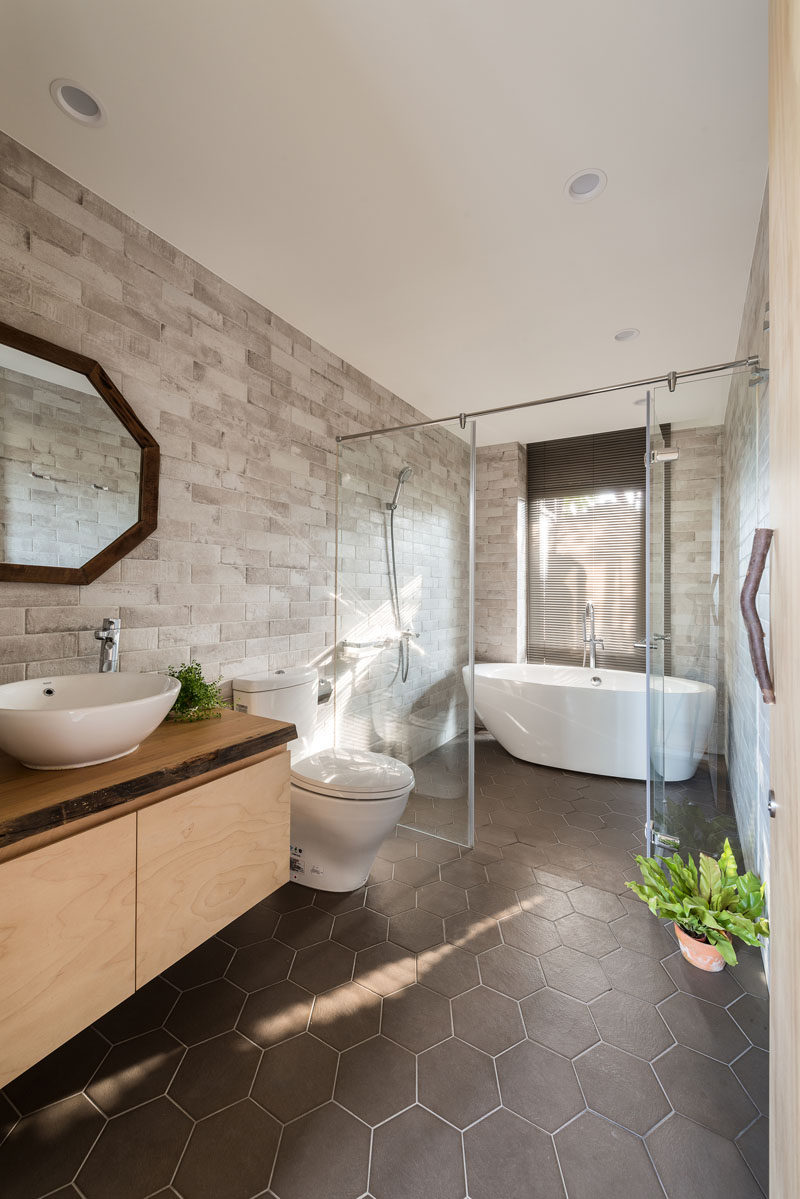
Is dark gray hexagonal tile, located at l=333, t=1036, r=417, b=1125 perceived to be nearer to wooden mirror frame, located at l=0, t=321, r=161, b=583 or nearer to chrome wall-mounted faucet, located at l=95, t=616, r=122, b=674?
chrome wall-mounted faucet, located at l=95, t=616, r=122, b=674

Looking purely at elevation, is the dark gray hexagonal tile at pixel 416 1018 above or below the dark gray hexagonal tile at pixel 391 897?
below

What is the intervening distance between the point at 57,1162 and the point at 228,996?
507 millimetres

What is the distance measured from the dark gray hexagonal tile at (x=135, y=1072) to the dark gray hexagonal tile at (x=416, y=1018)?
1.87ft

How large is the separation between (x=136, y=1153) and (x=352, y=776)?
1.10m

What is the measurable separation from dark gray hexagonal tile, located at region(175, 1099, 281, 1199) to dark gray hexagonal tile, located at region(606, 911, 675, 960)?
4.18ft

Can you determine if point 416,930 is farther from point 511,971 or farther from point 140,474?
point 140,474

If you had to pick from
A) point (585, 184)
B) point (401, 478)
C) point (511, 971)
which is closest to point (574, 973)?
point (511, 971)

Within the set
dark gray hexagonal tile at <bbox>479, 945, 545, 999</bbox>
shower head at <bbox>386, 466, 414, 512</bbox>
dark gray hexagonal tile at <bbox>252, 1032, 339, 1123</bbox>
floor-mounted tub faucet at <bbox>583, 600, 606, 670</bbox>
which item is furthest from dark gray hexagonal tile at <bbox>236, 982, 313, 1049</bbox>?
floor-mounted tub faucet at <bbox>583, 600, 606, 670</bbox>

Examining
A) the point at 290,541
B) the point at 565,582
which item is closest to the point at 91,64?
the point at 290,541

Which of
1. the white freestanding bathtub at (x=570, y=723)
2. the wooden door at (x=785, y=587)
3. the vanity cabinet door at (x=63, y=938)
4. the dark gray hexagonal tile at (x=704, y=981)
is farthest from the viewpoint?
the white freestanding bathtub at (x=570, y=723)

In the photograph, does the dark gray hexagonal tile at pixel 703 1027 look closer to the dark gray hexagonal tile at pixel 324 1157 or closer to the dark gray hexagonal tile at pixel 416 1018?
the dark gray hexagonal tile at pixel 416 1018

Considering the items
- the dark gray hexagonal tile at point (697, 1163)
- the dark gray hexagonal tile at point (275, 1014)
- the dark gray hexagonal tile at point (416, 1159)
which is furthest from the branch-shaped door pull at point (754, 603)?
the dark gray hexagonal tile at point (275, 1014)

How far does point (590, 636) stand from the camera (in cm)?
428

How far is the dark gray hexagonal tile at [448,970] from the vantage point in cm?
162
